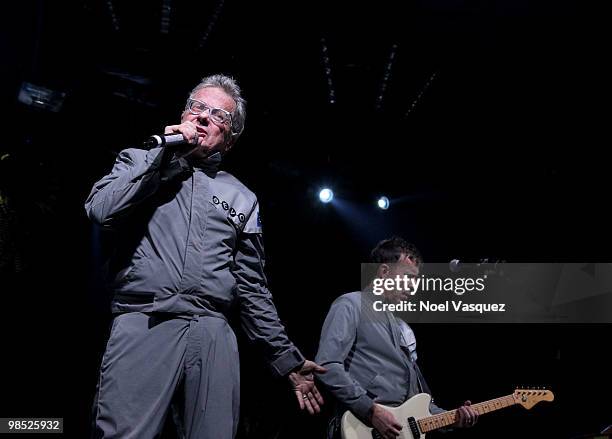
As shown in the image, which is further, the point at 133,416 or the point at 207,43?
the point at 207,43

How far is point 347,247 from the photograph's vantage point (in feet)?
20.6

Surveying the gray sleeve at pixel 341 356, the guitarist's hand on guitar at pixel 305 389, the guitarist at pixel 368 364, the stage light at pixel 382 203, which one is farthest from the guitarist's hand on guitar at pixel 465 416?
the stage light at pixel 382 203

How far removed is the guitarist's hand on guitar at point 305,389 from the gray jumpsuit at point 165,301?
30 cm

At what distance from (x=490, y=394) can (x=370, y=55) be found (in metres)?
3.59

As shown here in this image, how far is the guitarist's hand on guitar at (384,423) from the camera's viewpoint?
11.1 ft

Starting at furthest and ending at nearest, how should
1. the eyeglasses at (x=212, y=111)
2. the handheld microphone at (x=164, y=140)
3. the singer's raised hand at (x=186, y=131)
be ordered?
the eyeglasses at (x=212, y=111) → the singer's raised hand at (x=186, y=131) → the handheld microphone at (x=164, y=140)

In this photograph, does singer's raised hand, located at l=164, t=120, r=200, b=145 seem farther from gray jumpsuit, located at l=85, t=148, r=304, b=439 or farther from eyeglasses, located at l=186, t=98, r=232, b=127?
eyeglasses, located at l=186, t=98, r=232, b=127

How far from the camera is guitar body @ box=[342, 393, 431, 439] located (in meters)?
3.40

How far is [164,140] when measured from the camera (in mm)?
1621

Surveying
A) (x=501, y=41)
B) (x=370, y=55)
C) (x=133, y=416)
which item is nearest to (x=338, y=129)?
(x=370, y=55)

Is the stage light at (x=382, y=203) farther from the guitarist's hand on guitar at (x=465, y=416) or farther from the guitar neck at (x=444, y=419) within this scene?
the guitarist's hand on guitar at (x=465, y=416)

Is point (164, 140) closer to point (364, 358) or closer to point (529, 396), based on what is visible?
point (364, 358)

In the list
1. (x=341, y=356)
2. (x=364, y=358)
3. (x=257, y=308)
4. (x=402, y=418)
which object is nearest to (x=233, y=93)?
(x=257, y=308)

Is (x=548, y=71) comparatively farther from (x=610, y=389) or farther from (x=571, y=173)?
(x=610, y=389)
